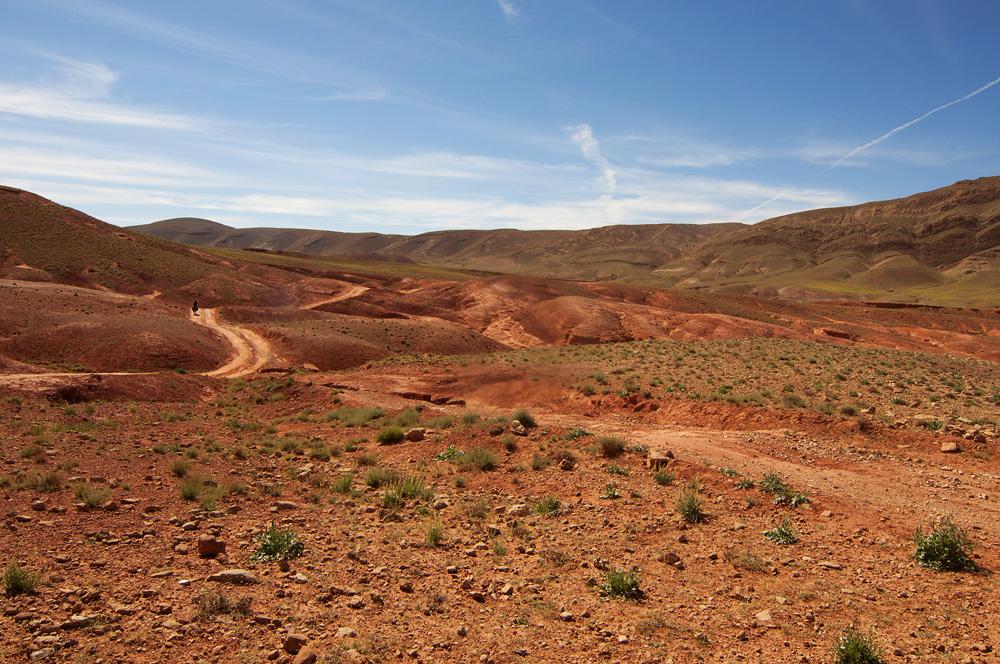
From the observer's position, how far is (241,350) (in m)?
35.3

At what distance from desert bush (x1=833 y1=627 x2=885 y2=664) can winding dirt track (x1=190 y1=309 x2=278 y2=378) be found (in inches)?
1134

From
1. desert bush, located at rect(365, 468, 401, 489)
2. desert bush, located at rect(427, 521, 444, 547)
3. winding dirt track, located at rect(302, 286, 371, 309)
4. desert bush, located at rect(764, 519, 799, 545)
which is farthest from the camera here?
winding dirt track, located at rect(302, 286, 371, 309)

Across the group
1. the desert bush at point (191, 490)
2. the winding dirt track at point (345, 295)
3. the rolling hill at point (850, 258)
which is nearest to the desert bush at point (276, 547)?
the desert bush at point (191, 490)

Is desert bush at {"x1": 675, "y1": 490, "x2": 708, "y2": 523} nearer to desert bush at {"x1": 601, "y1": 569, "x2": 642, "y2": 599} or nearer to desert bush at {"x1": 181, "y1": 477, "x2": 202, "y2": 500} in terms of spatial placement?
desert bush at {"x1": 601, "y1": 569, "x2": 642, "y2": 599}

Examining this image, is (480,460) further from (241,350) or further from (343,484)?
(241,350)

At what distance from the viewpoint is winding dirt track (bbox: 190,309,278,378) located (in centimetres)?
3050

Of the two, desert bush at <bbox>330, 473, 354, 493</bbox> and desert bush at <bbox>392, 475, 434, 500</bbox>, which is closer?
desert bush at <bbox>392, 475, 434, 500</bbox>

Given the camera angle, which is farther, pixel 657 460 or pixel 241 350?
pixel 241 350

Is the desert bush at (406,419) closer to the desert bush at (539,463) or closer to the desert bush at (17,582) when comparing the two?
the desert bush at (539,463)

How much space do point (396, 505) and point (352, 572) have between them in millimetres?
2659

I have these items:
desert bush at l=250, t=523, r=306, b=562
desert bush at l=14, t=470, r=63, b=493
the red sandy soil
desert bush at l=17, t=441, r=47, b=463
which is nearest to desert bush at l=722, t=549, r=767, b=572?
desert bush at l=250, t=523, r=306, b=562

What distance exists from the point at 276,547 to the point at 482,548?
3082 millimetres

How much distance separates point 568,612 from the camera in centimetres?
701

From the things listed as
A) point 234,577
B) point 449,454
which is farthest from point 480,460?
point 234,577
